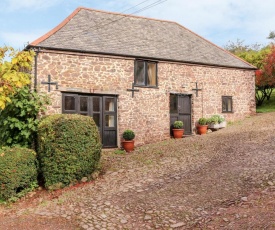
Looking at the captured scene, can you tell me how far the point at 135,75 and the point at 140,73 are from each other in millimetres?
342

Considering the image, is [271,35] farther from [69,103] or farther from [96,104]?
[69,103]

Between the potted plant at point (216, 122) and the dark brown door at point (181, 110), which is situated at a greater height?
the dark brown door at point (181, 110)

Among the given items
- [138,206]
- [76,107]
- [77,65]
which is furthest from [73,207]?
[77,65]

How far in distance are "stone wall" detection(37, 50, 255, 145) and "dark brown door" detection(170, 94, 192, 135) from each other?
0.99 ft

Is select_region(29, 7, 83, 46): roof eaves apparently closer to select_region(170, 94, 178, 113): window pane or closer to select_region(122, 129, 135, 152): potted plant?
select_region(122, 129, 135, 152): potted plant

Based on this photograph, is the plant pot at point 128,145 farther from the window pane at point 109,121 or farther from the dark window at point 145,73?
the dark window at point 145,73

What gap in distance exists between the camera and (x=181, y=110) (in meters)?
15.9

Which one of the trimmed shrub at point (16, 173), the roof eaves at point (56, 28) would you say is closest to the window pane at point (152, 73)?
the roof eaves at point (56, 28)

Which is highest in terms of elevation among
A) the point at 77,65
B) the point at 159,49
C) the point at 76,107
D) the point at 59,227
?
the point at 159,49

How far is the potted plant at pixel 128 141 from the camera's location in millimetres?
13219

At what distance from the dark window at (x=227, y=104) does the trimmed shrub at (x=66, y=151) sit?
1073 cm

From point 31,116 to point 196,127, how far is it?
9128mm

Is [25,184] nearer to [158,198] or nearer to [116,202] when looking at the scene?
[116,202]

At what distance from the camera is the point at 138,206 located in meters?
6.74
